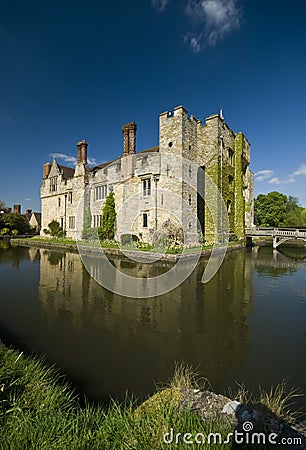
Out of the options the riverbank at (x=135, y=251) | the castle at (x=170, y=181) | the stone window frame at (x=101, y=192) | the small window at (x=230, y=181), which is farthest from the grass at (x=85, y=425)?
the small window at (x=230, y=181)

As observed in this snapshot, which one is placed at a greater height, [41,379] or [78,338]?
[41,379]

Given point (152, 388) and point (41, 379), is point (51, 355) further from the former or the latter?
point (152, 388)

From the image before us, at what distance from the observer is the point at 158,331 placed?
546 cm

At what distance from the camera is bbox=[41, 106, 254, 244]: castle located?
1869cm

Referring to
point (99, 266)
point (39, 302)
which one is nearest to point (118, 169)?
point (99, 266)

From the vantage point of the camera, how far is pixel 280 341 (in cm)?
501

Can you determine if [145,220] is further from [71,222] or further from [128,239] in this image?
[71,222]

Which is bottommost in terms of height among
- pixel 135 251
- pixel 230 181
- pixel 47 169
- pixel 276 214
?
pixel 135 251

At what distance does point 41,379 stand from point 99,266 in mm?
10229

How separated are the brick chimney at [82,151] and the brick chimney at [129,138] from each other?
20.7ft

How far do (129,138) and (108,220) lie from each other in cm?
779

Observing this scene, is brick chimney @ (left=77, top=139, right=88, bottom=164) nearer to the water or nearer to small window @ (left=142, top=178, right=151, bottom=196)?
small window @ (left=142, top=178, right=151, bottom=196)

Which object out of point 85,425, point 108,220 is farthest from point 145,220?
point 85,425

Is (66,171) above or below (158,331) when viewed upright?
above
